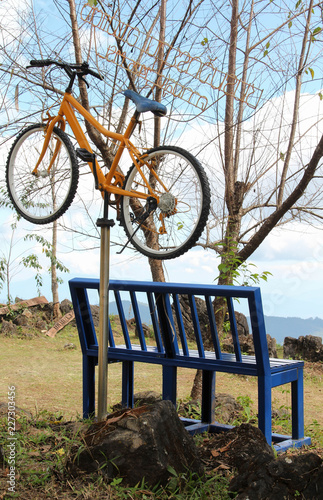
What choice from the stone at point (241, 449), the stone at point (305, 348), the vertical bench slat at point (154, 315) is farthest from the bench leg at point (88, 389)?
the stone at point (305, 348)

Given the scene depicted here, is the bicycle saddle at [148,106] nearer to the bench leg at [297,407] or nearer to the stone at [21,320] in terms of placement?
the bench leg at [297,407]

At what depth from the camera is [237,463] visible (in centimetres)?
312

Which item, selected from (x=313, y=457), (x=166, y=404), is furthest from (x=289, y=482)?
(x=166, y=404)

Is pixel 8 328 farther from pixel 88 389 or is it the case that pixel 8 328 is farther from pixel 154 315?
pixel 154 315

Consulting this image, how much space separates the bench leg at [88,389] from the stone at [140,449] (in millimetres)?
1437

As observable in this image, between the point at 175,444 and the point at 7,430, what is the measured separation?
1543 millimetres

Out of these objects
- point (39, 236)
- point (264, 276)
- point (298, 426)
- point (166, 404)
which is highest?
point (39, 236)

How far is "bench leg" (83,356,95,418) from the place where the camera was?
4.38 m

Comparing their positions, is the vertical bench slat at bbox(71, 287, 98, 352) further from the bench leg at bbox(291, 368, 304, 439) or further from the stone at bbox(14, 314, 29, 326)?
the stone at bbox(14, 314, 29, 326)

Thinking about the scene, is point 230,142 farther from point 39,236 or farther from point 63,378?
point 39,236

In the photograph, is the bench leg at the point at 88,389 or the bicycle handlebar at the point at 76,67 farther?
the bench leg at the point at 88,389

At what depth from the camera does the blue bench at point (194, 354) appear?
3.46m

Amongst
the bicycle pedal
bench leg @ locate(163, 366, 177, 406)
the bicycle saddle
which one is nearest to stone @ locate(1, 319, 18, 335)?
bench leg @ locate(163, 366, 177, 406)

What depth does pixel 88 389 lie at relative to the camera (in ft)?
14.5
